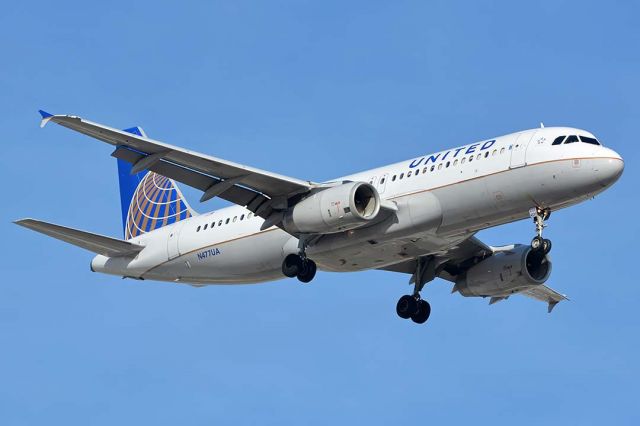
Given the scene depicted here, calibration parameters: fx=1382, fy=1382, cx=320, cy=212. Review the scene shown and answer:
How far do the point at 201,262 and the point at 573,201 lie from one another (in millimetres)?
14022

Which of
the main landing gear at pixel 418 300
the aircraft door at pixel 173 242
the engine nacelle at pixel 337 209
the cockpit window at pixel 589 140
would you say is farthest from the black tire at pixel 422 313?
the cockpit window at pixel 589 140

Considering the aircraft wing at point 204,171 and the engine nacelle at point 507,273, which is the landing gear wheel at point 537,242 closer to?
the engine nacelle at point 507,273

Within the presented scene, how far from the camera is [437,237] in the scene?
45719 mm

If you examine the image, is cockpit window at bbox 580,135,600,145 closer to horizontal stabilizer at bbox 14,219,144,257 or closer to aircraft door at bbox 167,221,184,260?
aircraft door at bbox 167,221,184,260

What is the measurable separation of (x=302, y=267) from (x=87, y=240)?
8.45 m

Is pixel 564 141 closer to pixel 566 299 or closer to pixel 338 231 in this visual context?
pixel 338 231

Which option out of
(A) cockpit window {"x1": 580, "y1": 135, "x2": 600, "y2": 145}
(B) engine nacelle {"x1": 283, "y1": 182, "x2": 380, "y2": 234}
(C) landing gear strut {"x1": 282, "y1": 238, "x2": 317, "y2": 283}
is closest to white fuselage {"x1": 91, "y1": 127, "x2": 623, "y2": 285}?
(A) cockpit window {"x1": 580, "y1": 135, "x2": 600, "y2": 145}

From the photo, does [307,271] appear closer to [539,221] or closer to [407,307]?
[407,307]

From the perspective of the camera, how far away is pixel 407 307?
5144 centimetres

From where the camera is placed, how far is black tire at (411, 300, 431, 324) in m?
51.3

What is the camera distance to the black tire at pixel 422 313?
168 ft

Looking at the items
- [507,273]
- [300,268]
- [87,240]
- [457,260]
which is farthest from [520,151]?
[87,240]

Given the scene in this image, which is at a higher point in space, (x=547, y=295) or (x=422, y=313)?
(x=547, y=295)

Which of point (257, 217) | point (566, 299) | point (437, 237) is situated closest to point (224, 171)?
point (257, 217)
